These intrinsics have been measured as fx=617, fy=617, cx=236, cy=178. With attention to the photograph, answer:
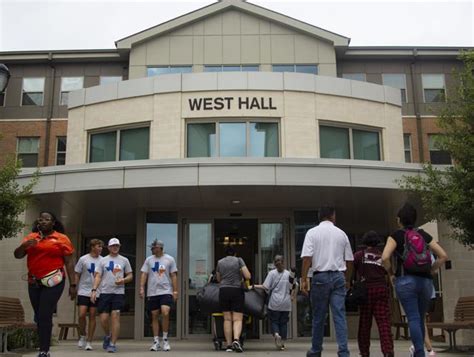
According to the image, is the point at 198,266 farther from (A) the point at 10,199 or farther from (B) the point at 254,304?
(A) the point at 10,199

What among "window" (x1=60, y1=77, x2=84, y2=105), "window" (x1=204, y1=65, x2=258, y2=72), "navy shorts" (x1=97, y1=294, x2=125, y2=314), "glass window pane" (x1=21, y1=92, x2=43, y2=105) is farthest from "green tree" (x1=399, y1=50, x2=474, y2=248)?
"glass window pane" (x1=21, y1=92, x2=43, y2=105)

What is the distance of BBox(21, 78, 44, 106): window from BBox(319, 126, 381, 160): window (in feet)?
56.3

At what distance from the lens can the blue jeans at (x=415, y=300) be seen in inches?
276

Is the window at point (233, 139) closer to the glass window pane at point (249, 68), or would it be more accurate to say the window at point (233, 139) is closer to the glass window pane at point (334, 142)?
the glass window pane at point (334, 142)

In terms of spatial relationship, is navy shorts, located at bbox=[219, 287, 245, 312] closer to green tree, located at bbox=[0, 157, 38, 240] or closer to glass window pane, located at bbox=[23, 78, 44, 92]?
green tree, located at bbox=[0, 157, 38, 240]

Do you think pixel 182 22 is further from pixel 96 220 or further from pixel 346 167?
pixel 346 167

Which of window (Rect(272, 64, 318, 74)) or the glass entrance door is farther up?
Answer: window (Rect(272, 64, 318, 74))

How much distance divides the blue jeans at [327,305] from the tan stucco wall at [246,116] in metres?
8.18

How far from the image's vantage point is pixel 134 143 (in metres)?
16.1

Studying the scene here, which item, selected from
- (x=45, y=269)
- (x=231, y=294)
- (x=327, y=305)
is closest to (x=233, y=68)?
(x=231, y=294)

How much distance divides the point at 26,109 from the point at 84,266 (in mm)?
19038

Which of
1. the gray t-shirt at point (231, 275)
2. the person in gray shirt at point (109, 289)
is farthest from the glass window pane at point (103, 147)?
the gray t-shirt at point (231, 275)

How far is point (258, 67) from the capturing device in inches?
1021

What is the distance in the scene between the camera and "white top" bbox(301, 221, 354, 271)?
7.39m
